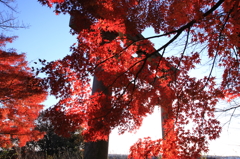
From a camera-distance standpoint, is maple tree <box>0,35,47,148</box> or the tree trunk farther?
maple tree <box>0,35,47,148</box>

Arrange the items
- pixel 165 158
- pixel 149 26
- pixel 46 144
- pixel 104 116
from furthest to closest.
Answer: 1. pixel 46 144
2. pixel 149 26
3. pixel 165 158
4. pixel 104 116

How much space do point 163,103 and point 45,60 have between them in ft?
14.9

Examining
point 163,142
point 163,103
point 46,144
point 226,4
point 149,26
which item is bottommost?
point 46,144

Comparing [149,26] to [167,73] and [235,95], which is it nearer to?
[167,73]

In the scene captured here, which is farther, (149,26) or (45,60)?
(149,26)

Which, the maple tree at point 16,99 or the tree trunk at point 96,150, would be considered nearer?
the tree trunk at point 96,150

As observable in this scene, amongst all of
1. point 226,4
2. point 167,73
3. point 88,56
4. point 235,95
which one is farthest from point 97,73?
point 235,95

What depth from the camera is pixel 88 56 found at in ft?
18.4

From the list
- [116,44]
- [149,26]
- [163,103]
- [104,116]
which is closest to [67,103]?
[104,116]

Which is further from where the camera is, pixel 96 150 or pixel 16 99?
pixel 16 99

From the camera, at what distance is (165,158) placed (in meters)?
6.05

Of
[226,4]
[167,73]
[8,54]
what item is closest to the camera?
[226,4]

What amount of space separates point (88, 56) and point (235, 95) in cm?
493

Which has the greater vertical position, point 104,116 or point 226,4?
point 226,4
